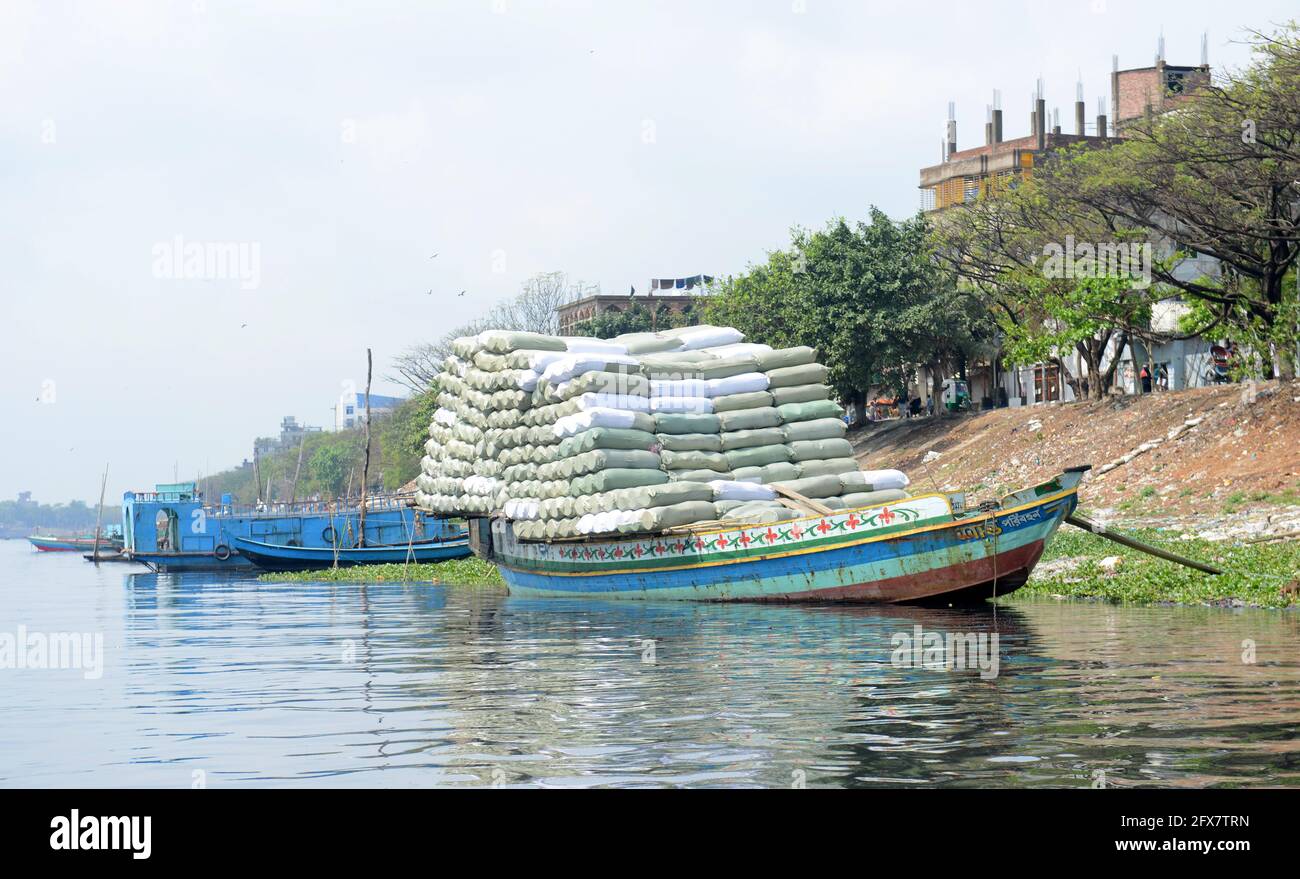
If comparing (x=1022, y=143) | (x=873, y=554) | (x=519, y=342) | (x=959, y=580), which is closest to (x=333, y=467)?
(x=1022, y=143)

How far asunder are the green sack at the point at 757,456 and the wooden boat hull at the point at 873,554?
8.97 feet

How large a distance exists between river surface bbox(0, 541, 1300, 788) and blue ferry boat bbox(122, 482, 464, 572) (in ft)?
124

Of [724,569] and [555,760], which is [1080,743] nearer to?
[555,760]

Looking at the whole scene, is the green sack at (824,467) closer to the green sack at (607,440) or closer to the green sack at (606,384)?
the green sack at (607,440)

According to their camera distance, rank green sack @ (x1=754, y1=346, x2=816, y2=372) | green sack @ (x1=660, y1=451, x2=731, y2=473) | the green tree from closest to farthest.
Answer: green sack @ (x1=660, y1=451, x2=731, y2=473), green sack @ (x1=754, y1=346, x2=816, y2=372), the green tree

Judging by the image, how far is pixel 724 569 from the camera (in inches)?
1027

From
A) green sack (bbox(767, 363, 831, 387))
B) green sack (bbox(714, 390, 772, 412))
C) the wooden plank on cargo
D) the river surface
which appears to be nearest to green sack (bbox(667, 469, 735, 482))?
the wooden plank on cargo

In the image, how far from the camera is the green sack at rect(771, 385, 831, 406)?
30312 millimetres

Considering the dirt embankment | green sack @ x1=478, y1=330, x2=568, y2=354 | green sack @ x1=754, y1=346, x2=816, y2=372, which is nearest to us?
green sack @ x1=478, y1=330, x2=568, y2=354

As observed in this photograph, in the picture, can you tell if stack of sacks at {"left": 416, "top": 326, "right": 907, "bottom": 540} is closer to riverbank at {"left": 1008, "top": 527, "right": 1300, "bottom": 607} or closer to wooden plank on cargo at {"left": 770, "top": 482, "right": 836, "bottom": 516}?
wooden plank on cargo at {"left": 770, "top": 482, "right": 836, "bottom": 516}

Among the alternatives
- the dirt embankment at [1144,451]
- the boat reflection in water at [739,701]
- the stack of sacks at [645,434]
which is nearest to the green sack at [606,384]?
the stack of sacks at [645,434]

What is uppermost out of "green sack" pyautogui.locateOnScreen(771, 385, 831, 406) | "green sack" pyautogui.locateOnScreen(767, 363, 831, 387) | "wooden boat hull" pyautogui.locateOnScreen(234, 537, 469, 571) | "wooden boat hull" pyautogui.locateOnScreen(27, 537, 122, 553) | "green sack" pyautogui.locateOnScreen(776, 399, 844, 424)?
"green sack" pyautogui.locateOnScreen(767, 363, 831, 387)

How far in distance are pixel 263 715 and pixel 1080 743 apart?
24.7 feet
